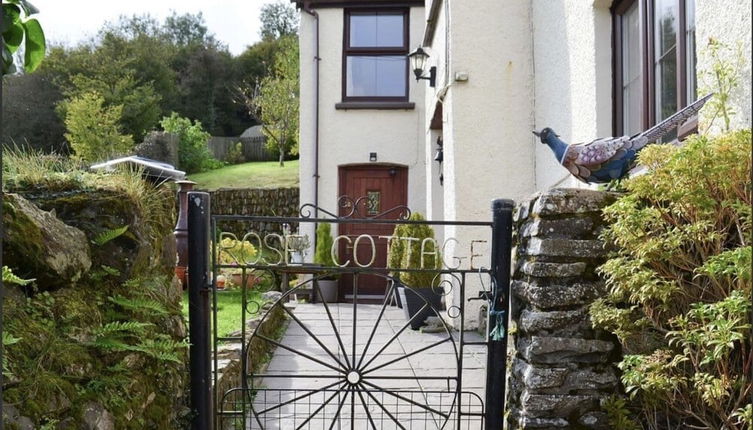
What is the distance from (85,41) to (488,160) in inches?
1041

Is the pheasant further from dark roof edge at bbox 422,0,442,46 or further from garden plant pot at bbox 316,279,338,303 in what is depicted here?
garden plant pot at bbox 316,279,338,303

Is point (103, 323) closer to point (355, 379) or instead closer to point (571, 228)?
point (355, 379)

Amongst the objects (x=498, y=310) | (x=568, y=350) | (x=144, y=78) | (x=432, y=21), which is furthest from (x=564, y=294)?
(x=144, y=78)

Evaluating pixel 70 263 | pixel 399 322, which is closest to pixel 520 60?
pixel 399 322

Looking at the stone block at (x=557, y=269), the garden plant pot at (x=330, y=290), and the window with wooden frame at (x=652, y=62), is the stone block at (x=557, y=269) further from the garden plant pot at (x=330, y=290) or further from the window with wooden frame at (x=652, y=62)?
the garden plant pot at (x=330, y=290)

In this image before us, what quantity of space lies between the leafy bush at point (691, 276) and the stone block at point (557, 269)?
35 centimetres

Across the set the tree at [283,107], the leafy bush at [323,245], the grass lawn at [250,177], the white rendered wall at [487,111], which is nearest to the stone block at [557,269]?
the white rendered wall at [487,111]

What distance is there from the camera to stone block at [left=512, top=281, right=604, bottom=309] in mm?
3346

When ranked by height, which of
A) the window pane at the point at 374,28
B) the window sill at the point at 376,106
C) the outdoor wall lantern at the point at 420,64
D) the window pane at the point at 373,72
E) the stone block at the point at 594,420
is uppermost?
the window pane at the point at 374,28

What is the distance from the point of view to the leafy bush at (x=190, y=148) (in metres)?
22.1

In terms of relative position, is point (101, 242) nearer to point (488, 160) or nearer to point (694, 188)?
point (694, 188)

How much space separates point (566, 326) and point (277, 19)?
33.3m

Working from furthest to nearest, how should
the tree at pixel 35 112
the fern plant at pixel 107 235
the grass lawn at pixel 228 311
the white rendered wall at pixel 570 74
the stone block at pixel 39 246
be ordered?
the tree at pixel 35 112, the grass lawn at pixel 228 311, the white rendered wall at pixel 570 74, the fern plant at pixel 107 235, the stone block at pixel 39 246

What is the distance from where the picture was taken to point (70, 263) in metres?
2.88
